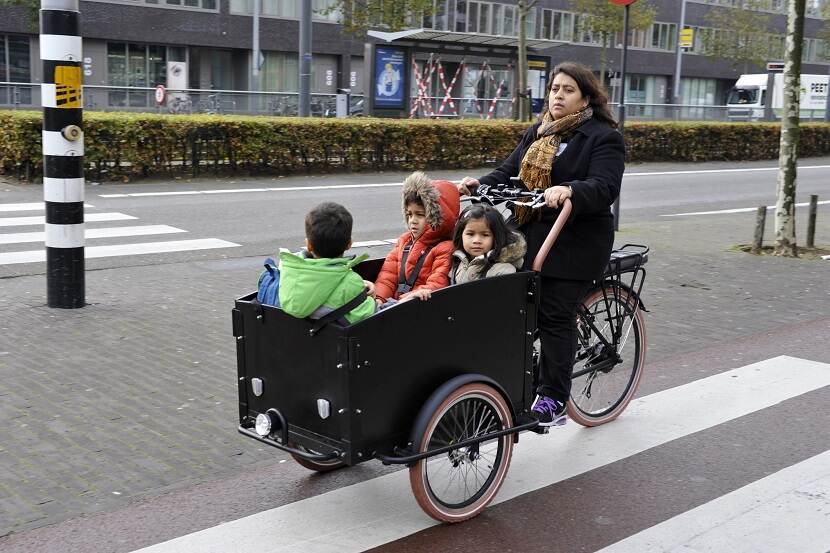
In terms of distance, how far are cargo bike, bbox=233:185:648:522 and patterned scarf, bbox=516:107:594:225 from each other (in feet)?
0.25

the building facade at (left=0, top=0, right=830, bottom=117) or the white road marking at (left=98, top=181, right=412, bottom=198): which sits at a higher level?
the building facade at (left=0, top=0, right=830, bottom=117)

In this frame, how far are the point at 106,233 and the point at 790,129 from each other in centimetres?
819

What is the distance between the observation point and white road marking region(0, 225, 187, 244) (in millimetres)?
10680

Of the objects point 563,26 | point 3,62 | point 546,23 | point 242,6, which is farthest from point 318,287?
point 563,26

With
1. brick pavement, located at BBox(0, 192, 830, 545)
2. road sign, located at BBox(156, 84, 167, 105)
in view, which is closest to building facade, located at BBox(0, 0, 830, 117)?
road sign, located at BBox(156, 84, 167, 105)

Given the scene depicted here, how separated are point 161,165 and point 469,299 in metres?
13.9

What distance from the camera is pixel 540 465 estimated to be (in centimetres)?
467

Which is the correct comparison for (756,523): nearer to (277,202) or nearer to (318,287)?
(318,287)

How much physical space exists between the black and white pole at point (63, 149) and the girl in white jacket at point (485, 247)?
4.11 m

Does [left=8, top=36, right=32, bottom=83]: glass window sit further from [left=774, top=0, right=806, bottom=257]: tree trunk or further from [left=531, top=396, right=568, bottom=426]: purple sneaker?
[left=531, top=396, right=568, bottom=426]: purple sneaker

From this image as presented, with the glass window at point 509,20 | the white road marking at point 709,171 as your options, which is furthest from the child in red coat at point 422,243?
the glass window at point 509,20

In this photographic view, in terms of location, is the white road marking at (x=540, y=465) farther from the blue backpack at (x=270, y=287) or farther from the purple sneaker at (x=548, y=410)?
the blue backpack at (x=270, y=287)

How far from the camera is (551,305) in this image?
4414 millimetres

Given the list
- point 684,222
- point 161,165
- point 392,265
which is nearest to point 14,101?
point 161,165
